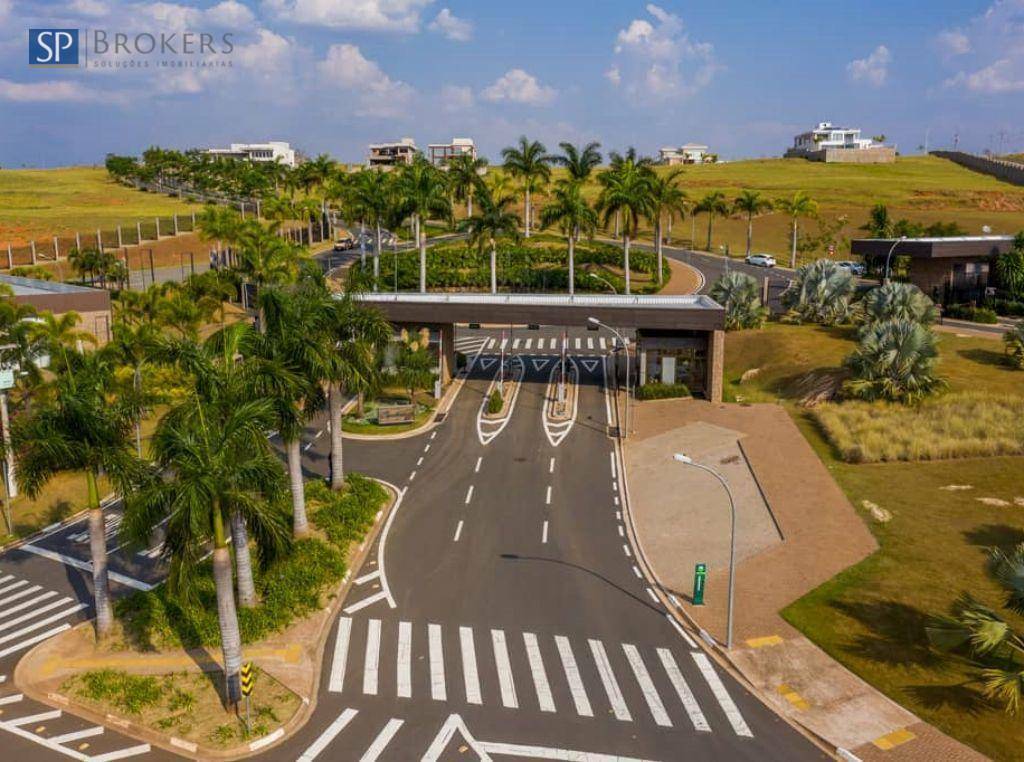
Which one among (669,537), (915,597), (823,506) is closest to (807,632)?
(915,597)

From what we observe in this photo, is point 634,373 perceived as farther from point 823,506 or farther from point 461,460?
point 823,506

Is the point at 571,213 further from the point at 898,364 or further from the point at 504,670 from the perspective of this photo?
the point at 504,670

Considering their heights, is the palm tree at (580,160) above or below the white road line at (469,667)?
above

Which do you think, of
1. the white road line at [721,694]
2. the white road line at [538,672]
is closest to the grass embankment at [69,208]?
the white road line at [538,672]

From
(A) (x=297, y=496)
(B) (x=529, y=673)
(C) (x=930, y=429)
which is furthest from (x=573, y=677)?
(C) (x=930, y=429)

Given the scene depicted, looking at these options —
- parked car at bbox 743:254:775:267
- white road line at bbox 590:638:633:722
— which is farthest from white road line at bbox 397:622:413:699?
Result: parked car at bbox 743:254:775:267

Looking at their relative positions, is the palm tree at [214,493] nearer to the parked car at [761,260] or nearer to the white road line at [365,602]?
the white road line at [365,602]
